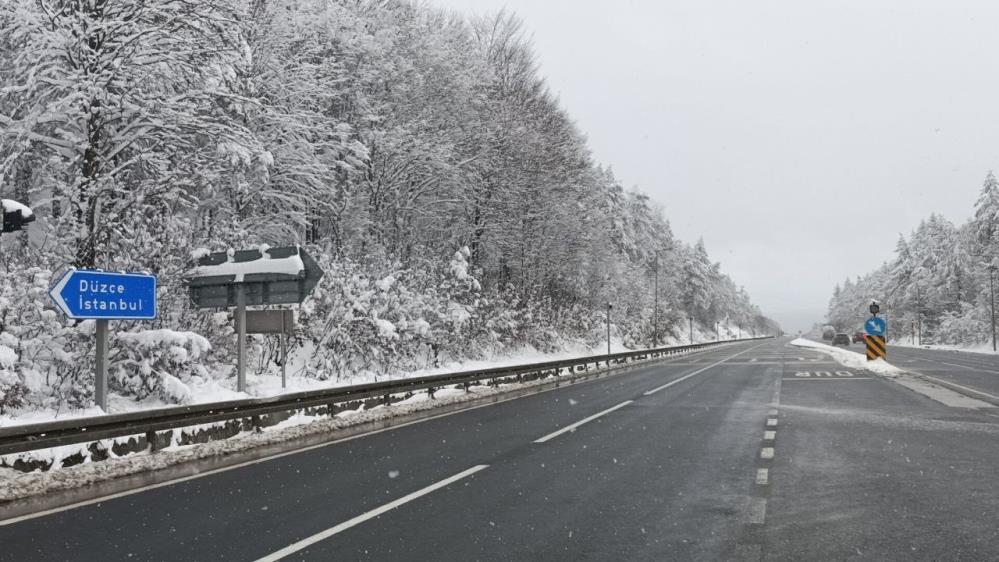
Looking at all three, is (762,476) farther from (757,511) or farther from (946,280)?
(946,280)

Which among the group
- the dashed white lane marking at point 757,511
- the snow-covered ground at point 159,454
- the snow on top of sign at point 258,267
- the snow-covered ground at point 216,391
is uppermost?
the snow on top of sign at point 258,267

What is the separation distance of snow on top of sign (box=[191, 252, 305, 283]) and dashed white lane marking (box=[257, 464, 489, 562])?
867cm

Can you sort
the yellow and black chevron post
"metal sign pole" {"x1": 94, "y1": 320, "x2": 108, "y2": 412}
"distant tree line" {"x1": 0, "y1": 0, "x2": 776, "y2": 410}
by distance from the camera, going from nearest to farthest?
"metal sign pole" {"x1": 94, "y1": 320, "x2": 108, "y2": 412} → "distant tree line" {"x1": 0, "y1": 0, "x2": 776, "y2": 410} → the yellow and black chevron post

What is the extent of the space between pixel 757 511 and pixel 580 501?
5.48ft

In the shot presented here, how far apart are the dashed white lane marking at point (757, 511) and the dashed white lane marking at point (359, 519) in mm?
3229

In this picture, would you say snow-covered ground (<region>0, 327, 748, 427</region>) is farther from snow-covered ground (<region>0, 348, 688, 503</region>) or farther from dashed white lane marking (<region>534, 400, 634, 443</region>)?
dashed white lane marking (<region>534, 400, 634, 443</region>)

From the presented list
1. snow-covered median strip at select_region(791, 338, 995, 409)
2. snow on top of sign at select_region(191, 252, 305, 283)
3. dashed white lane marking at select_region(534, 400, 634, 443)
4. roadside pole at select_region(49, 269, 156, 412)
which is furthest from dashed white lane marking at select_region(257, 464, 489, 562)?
snow-covered median strip at select_region(791, 338, 995, 409)

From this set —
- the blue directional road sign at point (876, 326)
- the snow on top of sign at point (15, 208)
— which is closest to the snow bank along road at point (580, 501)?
the snow on top of sign at point (15, 208)

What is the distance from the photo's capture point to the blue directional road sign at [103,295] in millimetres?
10609

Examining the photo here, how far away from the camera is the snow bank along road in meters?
5.56

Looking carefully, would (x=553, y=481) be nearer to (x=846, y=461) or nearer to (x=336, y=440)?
(x=846, y=461)

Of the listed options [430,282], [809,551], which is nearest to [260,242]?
[430,282]

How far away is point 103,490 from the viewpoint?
801cm

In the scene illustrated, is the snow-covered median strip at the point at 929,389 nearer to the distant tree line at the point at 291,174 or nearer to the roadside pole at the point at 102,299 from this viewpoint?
the distant tree line at the point at 291,174
